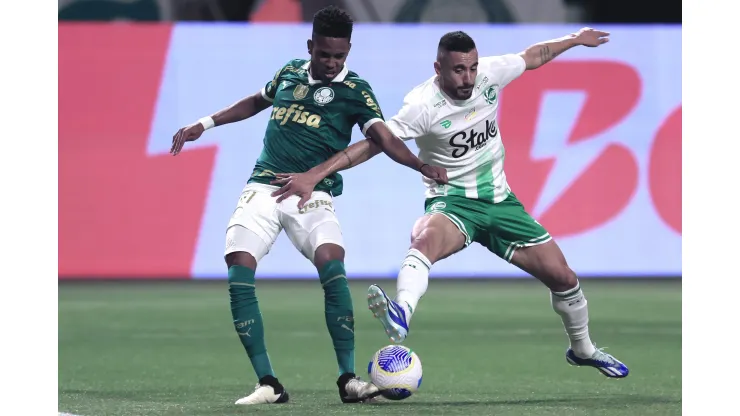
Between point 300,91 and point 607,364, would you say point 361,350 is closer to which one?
point 607,364

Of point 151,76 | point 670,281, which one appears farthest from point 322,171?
point 670,281

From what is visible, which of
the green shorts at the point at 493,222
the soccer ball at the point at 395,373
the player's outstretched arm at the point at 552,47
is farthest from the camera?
the player's outstretched arm at the point at 552,47

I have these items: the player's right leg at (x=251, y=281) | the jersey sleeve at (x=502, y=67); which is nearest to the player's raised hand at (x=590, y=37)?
the jersey sleeve at (x=502, y=67)

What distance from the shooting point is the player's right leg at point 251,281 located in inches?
226

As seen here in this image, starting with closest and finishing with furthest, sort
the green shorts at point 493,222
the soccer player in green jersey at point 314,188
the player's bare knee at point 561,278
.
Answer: the soccer player in green jersey at point 314,188, the green shorts at point 493,222, the player's bare knee at point 561,278

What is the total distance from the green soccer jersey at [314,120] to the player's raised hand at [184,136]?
432mm

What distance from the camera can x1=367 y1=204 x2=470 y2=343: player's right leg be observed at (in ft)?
17.0

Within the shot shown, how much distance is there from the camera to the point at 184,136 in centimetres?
618

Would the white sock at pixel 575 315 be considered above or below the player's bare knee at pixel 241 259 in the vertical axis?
below

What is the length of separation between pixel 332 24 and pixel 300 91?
524mm

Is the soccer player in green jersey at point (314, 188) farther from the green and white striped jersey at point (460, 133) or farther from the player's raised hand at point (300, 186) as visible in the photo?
the green and white striped jersey at point (460, 133)

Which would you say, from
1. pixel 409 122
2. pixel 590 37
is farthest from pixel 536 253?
pixel 590 37

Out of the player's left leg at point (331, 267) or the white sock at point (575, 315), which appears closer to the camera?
the player's left leg at point (331, 267)
